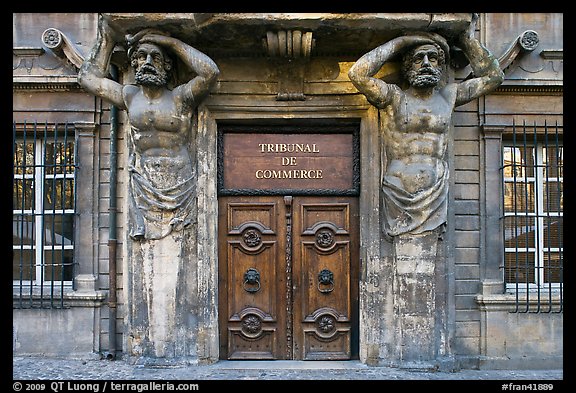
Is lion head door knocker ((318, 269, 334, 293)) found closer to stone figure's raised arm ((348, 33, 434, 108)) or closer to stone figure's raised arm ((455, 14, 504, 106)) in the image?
stone figure's raised arm ((348, 33, 434, 108))

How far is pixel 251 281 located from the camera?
292 inches

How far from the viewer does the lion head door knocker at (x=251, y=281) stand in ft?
24.3

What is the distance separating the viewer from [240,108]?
292 inches

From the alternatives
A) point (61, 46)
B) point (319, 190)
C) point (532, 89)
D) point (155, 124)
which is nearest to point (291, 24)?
point (155, 124)

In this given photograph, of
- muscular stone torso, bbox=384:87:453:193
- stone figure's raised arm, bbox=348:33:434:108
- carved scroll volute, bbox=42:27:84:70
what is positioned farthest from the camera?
carved scroll volute, bbox=42:27:84:70

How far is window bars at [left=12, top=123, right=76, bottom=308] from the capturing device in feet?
25.3

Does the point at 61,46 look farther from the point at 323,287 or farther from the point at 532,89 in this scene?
the point at 532,89

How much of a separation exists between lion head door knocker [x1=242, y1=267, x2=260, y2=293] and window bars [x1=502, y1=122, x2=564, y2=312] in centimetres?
312

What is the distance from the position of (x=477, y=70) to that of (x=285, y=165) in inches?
101

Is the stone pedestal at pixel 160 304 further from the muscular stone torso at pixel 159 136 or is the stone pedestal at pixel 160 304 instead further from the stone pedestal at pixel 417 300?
the stone pedestal at pixel 417 300

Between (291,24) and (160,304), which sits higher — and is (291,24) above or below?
above

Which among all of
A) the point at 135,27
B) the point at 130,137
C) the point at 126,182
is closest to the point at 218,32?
the point at 135,27

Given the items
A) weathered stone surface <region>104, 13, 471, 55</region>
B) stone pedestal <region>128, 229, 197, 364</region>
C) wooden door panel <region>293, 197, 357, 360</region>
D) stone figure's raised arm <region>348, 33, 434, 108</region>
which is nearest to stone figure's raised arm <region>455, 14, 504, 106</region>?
weathered stone surface <region>104, 13, 471, 55</region>

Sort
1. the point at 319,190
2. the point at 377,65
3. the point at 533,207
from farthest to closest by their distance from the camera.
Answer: the point at 533,207, the point at 319,190, the point at 377,65
